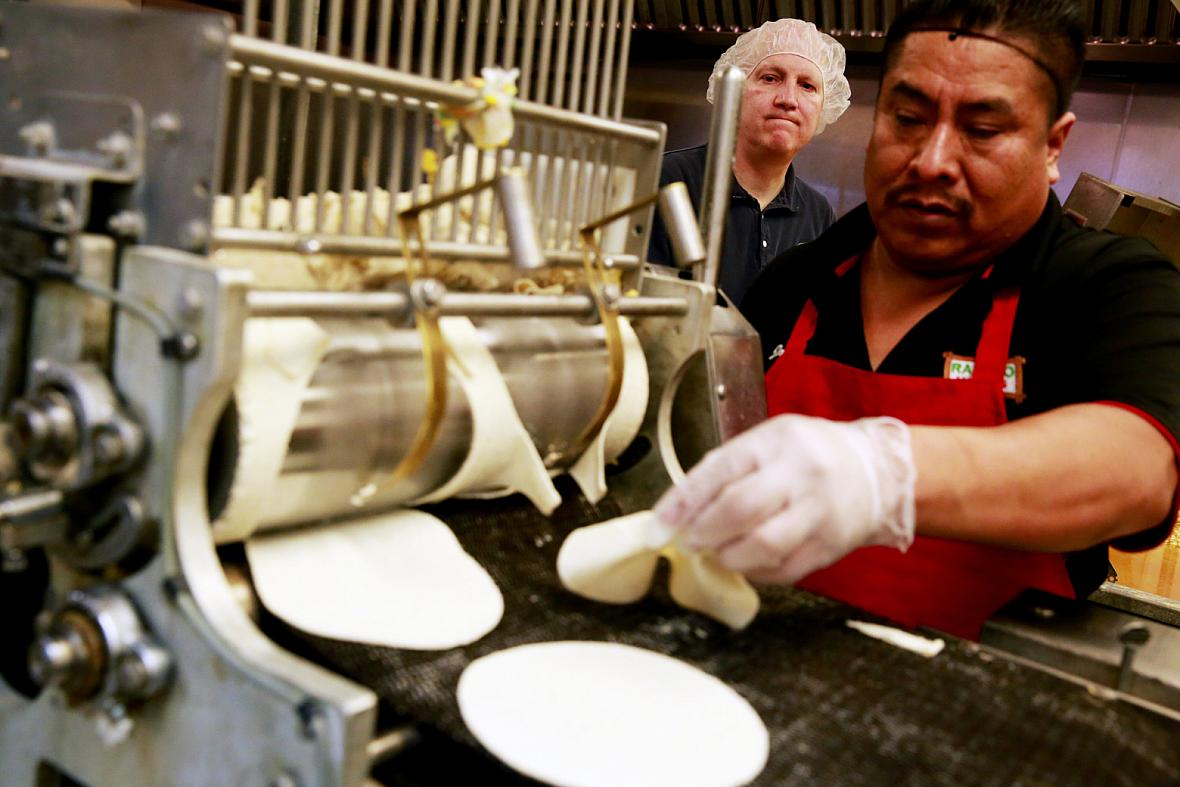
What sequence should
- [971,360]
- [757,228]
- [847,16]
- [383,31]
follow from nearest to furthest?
[383,31], [971,360], [847,16], [757,228]

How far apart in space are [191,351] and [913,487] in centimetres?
78

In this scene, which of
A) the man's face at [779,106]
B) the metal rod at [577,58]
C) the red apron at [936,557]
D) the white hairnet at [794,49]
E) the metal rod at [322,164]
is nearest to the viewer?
the metal rod at [322,164]

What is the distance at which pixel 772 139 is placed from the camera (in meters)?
3.54

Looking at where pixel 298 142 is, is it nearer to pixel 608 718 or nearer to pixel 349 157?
pixel 349 157

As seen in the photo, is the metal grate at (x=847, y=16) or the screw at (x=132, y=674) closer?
the screw at (x=132, y=674)

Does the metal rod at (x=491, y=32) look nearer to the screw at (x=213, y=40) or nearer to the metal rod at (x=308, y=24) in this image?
the metal rod at (x=308, y=24)

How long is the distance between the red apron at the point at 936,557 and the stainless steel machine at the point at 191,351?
68 centimetres

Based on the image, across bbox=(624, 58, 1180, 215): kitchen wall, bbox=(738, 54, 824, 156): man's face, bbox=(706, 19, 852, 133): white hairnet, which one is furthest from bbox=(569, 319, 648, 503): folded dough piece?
Result: bbox=(624, 58, 1180, 215): kitchen wall

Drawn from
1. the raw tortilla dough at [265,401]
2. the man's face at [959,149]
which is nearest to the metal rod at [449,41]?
the raw tortilla dough at [265,401]

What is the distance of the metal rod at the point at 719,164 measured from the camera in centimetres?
136

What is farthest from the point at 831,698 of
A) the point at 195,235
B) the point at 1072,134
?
the point at 1072,134

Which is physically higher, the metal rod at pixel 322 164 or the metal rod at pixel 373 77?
the metal rod at pixel 373 77

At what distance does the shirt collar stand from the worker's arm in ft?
7.80

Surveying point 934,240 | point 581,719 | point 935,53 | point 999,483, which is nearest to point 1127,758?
point 999,483
